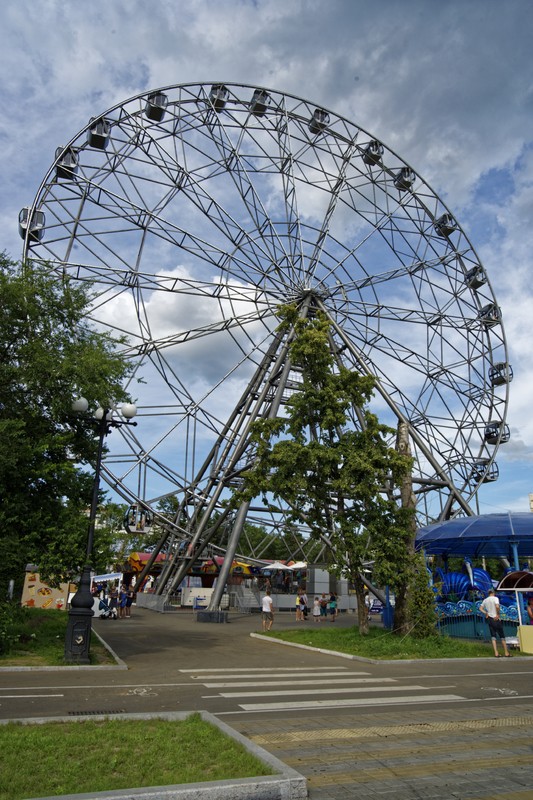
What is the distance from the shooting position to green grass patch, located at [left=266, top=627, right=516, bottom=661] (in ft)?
53.7

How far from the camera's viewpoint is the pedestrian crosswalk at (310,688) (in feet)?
32.7

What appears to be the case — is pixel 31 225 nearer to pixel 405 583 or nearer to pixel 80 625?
pixel 80 625

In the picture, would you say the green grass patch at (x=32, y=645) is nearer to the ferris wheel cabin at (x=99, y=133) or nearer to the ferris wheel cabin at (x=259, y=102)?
the ferris wheel cabin at (x=99, y=133)

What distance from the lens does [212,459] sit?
36.2m

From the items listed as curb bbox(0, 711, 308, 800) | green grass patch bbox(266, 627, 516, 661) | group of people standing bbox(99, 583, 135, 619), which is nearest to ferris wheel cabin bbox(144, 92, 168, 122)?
group of people standing bbox(99, 583, 135, 619)

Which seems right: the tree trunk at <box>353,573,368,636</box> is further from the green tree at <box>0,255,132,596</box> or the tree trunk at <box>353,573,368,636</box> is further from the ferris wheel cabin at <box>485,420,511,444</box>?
the ferris wheel cabin at <box>485,420,511,444</box>

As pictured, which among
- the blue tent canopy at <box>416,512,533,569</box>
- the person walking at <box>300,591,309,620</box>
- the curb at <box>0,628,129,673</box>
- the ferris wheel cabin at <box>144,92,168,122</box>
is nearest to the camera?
the curb at <box>0,628,129,673</box>

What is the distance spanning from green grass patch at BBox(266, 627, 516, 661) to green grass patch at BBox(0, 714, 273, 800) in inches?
400

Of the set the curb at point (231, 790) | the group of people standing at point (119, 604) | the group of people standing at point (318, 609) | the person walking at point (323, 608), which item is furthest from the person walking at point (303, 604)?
the curb at point (231, 790)

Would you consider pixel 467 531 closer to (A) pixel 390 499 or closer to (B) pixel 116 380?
(A) pixel 390 499

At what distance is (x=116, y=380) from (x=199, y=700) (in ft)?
33.4

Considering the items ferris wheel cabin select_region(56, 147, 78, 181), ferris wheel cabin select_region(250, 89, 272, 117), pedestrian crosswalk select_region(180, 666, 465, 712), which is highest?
ferris wheel cabin select_region(250, 89, 272, 117)

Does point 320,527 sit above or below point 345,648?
above

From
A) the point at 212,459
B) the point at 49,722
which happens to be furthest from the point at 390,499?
the point at 212,459
